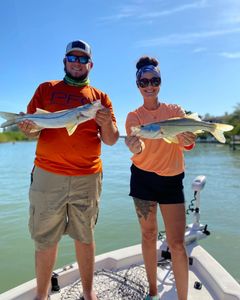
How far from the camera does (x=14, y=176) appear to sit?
20.5 meters

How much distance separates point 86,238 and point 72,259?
12.1 ft

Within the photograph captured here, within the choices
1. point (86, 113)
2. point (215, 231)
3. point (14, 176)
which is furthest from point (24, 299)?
point (14, 176)

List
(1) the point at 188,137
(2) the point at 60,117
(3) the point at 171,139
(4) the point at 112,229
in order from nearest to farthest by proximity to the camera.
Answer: (2) the point at 60,117 < (3) the point at 171,139 < (1) the point at 188,137 < (4) the point at 112,229

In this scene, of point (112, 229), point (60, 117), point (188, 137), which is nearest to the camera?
point (60, 117)

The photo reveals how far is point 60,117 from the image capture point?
297cm

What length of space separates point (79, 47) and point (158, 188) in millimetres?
1532

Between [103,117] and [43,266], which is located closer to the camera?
[103,117]

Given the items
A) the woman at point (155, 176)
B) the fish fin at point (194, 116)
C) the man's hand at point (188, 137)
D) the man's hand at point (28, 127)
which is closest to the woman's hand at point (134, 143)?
the woman at point (155, 176)

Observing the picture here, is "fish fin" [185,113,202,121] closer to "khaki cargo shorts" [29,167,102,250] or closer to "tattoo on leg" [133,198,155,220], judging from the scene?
"tattoo on leg" [133,198,155,220]

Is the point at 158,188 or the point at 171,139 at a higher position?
the point at 171,139

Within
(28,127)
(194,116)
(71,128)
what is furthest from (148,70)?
(28,127)

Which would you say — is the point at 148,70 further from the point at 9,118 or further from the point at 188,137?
the point at 9,118

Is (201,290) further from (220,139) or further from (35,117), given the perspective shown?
(35,117)

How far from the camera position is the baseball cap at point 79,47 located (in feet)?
10.5
